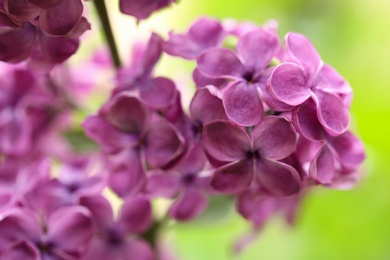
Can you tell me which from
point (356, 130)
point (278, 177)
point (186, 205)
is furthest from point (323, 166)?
point (356, 130)

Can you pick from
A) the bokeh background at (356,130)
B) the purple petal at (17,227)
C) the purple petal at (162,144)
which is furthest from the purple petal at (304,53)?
the bokeh background at (356,130)

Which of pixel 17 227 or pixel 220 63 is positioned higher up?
pixel 220 63

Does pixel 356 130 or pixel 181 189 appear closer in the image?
pixel 181 189

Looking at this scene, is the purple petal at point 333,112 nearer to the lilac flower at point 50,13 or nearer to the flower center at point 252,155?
the flower center at point 252,155

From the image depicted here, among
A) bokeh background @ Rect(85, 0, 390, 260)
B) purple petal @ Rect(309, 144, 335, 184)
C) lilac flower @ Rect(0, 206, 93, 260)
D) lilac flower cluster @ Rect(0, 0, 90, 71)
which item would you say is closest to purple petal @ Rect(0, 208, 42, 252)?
lilac flower @ Rect(0, 206, 93, 260)

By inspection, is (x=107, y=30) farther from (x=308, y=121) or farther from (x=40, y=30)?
(x=308, y=121)

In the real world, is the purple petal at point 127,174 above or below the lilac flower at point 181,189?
above
